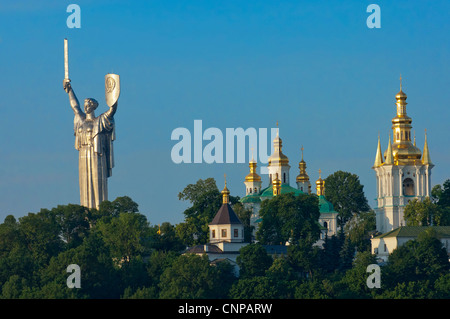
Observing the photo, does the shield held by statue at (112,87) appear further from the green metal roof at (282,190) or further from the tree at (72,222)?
the green metal roof at (282,190)

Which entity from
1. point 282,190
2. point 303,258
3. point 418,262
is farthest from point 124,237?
point 282,190

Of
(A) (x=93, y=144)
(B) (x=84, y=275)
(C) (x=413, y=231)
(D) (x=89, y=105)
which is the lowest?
(B) (x=84, y=275)

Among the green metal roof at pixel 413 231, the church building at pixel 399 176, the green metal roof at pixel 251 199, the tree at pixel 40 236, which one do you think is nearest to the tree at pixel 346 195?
the green metal roof at pixel 251 199

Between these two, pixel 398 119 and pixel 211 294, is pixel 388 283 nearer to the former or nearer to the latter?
pixel 211 294

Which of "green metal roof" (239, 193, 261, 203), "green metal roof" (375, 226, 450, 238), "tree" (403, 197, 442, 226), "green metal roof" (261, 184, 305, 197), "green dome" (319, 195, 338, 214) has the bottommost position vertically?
"green metal roof" (375, 226, 450, 238)

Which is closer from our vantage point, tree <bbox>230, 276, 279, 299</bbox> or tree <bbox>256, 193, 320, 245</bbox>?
tree <bbox>230, 276, 279, 299</bbox>

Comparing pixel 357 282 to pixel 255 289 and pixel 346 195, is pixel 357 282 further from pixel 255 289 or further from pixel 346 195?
pixel 346 195

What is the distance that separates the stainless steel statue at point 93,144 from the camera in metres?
99.8

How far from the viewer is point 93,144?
328ft

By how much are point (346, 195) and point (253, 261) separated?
29009mm

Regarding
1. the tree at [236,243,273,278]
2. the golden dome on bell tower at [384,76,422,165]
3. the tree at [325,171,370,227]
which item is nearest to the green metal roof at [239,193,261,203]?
the tree at [325,171,370,227]

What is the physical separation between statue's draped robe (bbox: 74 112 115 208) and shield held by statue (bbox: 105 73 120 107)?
0.91m

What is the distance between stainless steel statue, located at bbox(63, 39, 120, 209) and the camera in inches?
3930

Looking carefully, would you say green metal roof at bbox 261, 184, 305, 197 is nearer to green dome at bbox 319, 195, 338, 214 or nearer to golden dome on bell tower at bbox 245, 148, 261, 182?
green dome at bbox 319, 195, 338, 214
